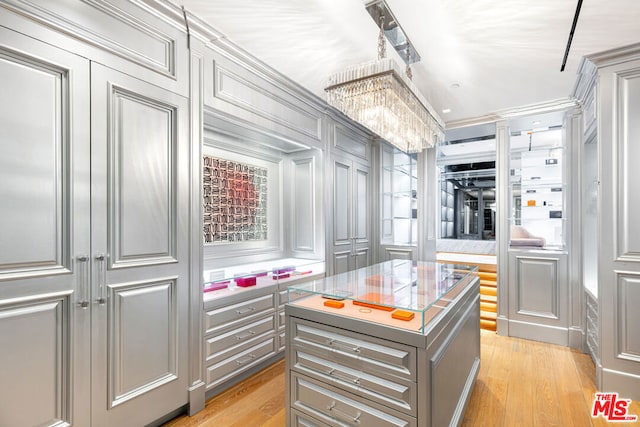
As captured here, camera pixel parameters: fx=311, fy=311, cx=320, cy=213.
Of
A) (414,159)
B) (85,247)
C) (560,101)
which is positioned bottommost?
(85,247)

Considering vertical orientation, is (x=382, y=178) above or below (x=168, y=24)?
below

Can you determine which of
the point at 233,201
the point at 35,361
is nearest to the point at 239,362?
the point at 35,361

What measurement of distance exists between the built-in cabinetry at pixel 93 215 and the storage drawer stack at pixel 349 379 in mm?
955

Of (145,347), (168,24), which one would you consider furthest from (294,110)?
(145,347)

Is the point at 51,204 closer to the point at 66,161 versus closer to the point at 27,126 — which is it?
the point at 66,161

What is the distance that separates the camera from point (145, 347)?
1948mm

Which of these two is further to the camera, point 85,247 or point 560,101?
point 560,101

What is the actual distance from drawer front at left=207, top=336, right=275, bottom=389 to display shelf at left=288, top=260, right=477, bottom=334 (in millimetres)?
1086

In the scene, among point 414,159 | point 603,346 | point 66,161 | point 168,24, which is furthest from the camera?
point 414,159

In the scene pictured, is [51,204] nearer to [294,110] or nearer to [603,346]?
[294,110]

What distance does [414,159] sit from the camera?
4.58 metres

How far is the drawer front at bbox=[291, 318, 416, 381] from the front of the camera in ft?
4.63

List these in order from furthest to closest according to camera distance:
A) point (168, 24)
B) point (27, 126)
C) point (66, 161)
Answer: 1. point (168, 24)
2. point (66, 161)
3. point (27, 126)

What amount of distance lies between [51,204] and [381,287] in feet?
6.05
